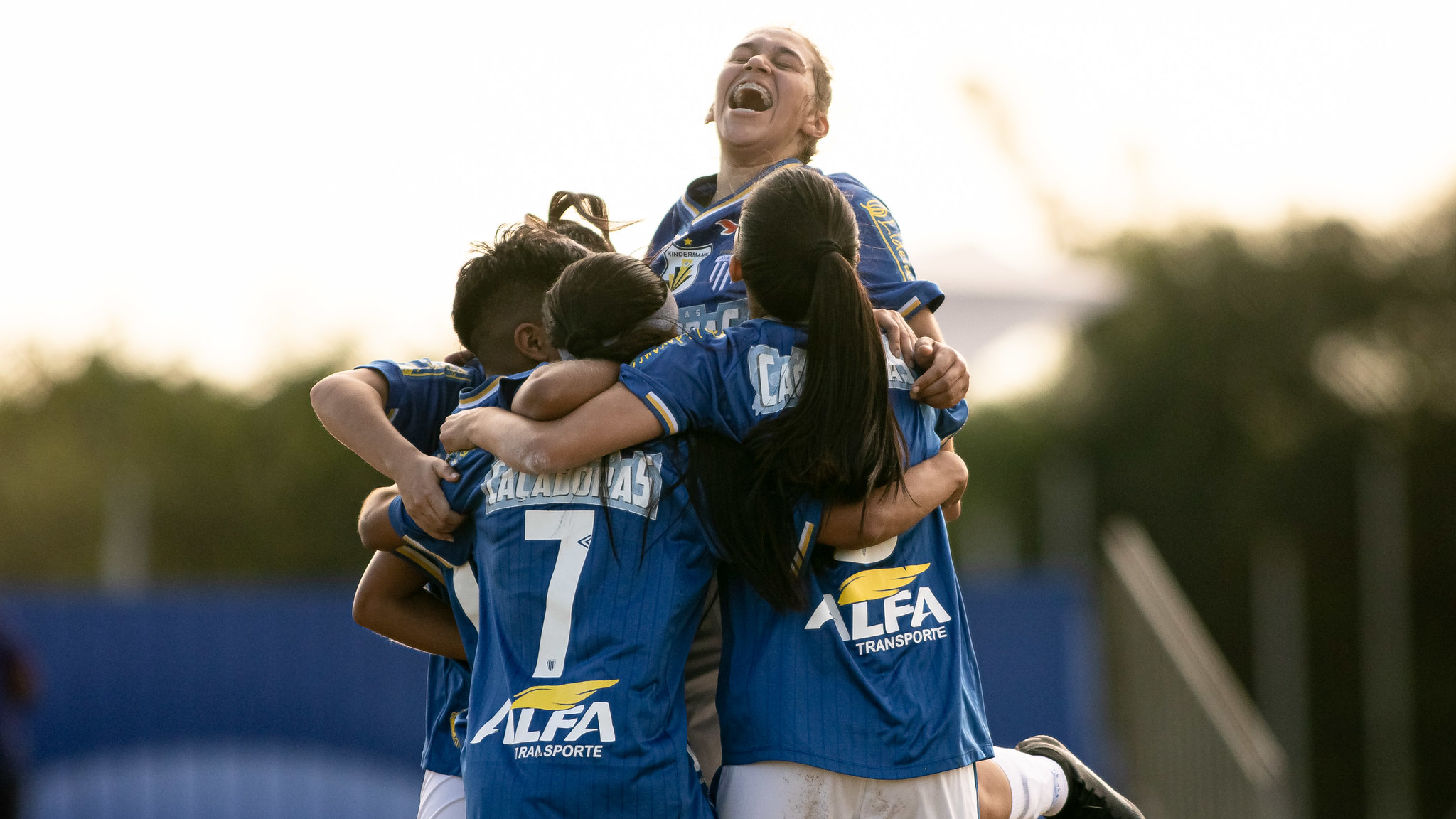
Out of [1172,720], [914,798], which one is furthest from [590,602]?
[1172,720]

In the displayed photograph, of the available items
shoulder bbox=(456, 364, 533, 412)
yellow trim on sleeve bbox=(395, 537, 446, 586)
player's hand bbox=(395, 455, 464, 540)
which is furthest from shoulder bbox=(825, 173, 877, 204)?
yellow trim on sleeve bbox=(395, 537, 446, 586)

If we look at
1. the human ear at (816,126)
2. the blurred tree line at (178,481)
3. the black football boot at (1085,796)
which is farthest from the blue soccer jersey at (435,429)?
the blurred tree line at (178,481)

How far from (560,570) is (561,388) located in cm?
30

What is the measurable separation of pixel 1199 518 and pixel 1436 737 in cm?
478

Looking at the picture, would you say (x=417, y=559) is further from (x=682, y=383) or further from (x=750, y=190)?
(x=750, y=190)

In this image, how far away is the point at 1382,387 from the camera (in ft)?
56.8

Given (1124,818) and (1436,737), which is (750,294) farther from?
(1436,737)

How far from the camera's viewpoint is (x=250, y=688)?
26.1ft

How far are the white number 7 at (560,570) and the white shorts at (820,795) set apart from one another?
1.25 ft

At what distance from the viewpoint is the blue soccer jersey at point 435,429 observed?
2.73m

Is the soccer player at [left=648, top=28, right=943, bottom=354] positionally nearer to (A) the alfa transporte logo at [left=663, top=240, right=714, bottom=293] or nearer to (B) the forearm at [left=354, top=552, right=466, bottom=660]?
(A) the alfa transporte logo at [left=663, top=240, right=714, bottom=293]

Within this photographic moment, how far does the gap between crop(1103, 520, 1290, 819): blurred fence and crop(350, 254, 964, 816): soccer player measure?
6.28 meters

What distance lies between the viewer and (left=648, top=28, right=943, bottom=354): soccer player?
2701 millimetres

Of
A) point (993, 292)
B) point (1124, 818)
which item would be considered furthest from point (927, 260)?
point (1124, 818)
